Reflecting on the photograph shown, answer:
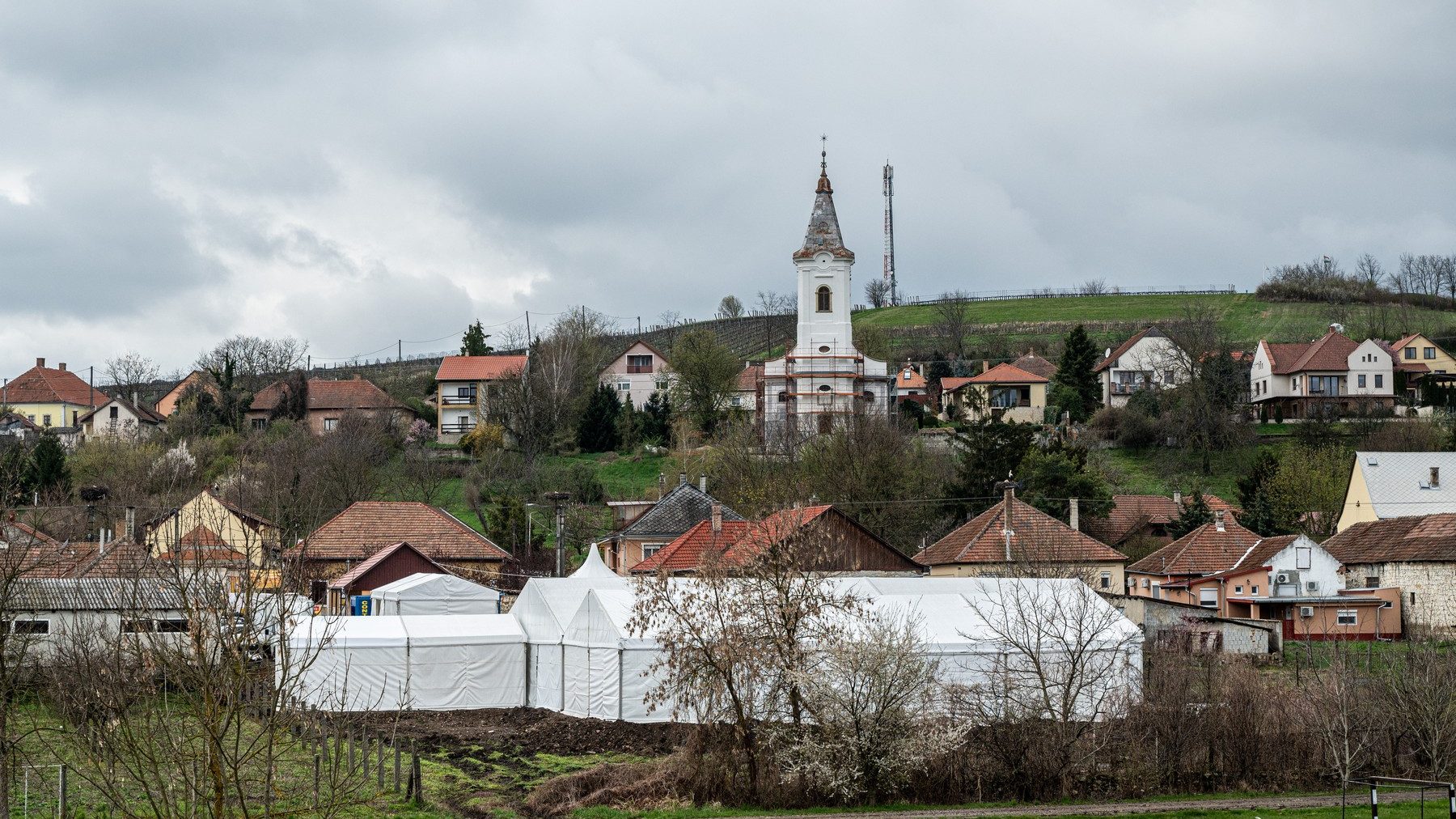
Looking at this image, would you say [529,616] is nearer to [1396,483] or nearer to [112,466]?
[1396,483]

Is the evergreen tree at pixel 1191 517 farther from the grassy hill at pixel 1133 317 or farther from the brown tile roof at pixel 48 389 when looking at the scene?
the brown tile roof at pixel 48 389

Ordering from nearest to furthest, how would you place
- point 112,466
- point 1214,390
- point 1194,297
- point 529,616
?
point 529,616 → point 112,466 → point 1214,390 → point 1194,297

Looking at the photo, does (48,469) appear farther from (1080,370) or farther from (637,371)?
(1080,370)

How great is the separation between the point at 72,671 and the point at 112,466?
49533 millimetres

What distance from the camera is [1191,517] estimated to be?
192 ft

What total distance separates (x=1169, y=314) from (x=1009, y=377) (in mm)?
36723

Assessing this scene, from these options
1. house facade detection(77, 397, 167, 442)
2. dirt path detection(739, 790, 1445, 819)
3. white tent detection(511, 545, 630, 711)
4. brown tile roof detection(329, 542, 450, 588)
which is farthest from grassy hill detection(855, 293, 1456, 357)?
dirt path detection(739, 790, 1445, 819)

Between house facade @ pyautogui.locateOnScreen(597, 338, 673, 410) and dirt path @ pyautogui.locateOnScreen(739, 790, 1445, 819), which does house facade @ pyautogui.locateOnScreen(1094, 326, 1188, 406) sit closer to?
house facade @ pyautogui.locateOnScreen(597, 338, 673, 410)

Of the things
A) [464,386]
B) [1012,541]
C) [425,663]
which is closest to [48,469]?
[464,386]

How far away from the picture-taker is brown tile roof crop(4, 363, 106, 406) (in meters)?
103

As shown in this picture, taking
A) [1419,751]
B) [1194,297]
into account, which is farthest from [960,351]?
[1419,751]

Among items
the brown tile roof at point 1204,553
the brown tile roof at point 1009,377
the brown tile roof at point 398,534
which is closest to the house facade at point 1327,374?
the brown tile roof at point 1009,377

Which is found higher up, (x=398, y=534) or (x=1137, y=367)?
(x=1137, y=367)

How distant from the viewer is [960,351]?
4348 inches
